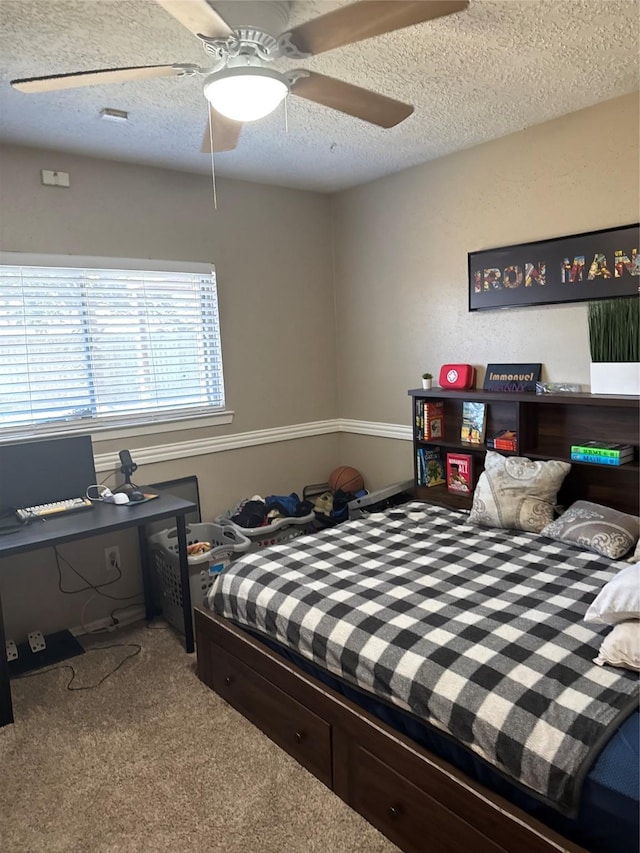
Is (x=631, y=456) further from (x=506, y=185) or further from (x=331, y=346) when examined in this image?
(x=331, y=346)

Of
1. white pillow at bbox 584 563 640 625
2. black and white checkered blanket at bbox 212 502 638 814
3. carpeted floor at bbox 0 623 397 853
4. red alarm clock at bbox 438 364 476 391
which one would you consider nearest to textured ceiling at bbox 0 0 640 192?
red alarm clock at bbox 438 364 476 391

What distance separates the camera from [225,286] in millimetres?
3748

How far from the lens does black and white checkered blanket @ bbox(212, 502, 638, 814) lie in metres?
1.50

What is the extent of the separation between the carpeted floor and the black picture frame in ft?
8.07

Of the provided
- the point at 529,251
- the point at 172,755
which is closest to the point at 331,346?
the point at 529,251

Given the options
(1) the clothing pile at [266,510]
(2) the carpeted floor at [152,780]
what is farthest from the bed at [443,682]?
(1) the clothing pile at [266,510]

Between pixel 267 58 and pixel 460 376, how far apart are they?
211 centimetres

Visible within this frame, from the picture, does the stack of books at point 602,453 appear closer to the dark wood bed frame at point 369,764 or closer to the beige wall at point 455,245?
the beige wall at point 455,245

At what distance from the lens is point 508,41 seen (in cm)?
212

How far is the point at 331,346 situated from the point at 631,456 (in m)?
2.19

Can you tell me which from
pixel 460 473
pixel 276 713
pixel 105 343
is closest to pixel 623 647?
pixel 276 713

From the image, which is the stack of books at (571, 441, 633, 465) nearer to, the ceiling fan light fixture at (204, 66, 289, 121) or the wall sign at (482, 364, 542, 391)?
the wall sign at (482, 364, 542, 391)

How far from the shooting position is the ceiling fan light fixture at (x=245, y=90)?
5.57 ft

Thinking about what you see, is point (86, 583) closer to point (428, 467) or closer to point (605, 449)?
point (428, 467)
